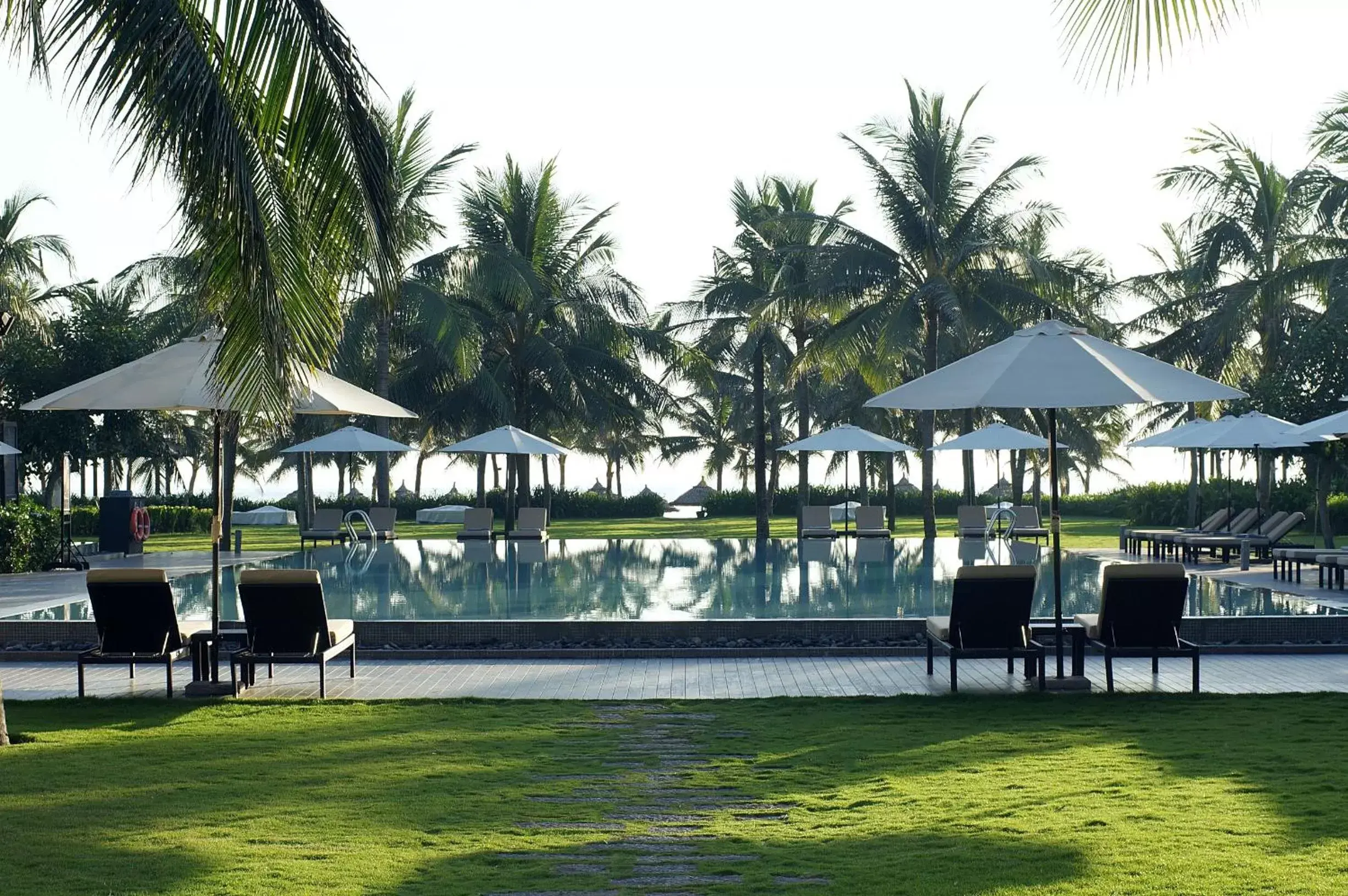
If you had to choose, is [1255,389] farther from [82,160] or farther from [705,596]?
[82,160]

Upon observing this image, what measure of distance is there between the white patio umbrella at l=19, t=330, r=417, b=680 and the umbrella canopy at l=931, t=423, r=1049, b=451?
1640 cm

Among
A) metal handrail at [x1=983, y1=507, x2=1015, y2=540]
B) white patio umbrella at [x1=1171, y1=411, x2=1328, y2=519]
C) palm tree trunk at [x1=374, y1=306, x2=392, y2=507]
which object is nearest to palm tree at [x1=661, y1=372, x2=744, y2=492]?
palm tree trunk at [x1=374, y1=306, x2=392, y2=507]

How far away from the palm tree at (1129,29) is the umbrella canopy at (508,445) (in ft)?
67.1

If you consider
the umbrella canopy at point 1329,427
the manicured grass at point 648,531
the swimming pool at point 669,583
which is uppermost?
the umbrella canopy at point 1329,427

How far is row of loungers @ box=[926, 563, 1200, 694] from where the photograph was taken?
889cm

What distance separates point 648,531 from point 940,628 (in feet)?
75.5

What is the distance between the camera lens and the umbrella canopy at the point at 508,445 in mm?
25297

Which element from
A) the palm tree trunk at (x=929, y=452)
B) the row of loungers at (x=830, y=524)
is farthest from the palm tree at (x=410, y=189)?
the palm tree trunk at (x=929, y=452)

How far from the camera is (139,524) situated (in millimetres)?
22812

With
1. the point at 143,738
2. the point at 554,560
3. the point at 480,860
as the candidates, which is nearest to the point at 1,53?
the point at 143,738

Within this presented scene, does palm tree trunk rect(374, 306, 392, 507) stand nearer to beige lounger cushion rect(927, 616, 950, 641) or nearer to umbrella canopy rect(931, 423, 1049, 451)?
umbrella canopy rect(931, 423, 1049, 451)

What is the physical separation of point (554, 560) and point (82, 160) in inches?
549

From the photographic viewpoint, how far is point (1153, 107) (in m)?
5.49

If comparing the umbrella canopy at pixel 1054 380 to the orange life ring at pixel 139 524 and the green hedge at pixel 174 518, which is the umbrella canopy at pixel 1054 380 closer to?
the orange life ring at pixel 139 524
